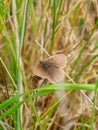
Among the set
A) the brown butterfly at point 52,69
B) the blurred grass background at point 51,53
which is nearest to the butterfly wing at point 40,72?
the brown butterfly at point 52,69

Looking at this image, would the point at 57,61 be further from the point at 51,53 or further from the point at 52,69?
the point at 51,53

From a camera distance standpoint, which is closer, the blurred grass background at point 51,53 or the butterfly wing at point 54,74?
the butterfly wing at point 54,74

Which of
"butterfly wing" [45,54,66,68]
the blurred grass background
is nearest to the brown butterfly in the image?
"butterfly wing" [45,54,66,68]

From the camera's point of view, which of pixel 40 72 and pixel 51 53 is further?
pixel 51 53

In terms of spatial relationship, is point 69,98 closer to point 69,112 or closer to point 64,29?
point 69,112

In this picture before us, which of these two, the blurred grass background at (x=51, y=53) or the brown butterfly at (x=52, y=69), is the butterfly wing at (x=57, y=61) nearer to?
the brown butterfly at (x=52, y=69)

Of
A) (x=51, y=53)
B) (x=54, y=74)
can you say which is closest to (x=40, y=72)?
(x=54, y=74)

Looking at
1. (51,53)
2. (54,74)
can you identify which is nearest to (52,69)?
(54,74)

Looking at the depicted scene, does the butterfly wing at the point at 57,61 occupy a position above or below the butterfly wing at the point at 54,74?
above
